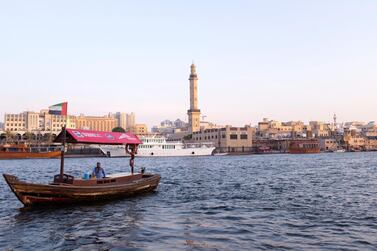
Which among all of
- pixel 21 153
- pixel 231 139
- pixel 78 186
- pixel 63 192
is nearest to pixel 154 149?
pixel 21 153

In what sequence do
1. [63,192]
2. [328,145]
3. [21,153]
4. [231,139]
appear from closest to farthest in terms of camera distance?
[63,192], [21,153], [231,139], [328,145]

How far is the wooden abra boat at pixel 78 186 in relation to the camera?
2278 cm

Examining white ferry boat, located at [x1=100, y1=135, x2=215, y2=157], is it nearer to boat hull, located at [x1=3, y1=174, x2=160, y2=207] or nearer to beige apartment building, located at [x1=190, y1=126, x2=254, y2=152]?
beige apartment building, located at [x1=190, y1=126, x2=254, y2=152]

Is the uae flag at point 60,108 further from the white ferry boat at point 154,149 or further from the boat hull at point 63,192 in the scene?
the white ferry boat at point 154,149

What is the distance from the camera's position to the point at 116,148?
129 meters

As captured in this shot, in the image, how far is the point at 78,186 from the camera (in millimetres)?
24219

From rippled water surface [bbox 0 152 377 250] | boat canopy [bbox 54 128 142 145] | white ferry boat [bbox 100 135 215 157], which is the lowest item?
rippled water surface [bbox 0 152 377 250]

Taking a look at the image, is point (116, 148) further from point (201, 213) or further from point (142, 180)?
point (201, 213)

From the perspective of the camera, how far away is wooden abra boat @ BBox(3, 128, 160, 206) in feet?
74.7

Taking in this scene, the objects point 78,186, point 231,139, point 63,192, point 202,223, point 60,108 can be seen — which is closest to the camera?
point 202,223

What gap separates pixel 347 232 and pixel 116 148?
11593 cm

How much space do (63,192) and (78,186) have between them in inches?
41.2

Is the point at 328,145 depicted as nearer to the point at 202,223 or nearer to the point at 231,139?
the point at 231,139

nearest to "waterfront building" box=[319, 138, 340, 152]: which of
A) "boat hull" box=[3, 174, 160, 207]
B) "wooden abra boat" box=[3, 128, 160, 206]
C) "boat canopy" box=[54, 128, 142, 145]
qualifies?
"boat canopy" box=[54, 128, 142, 145]
